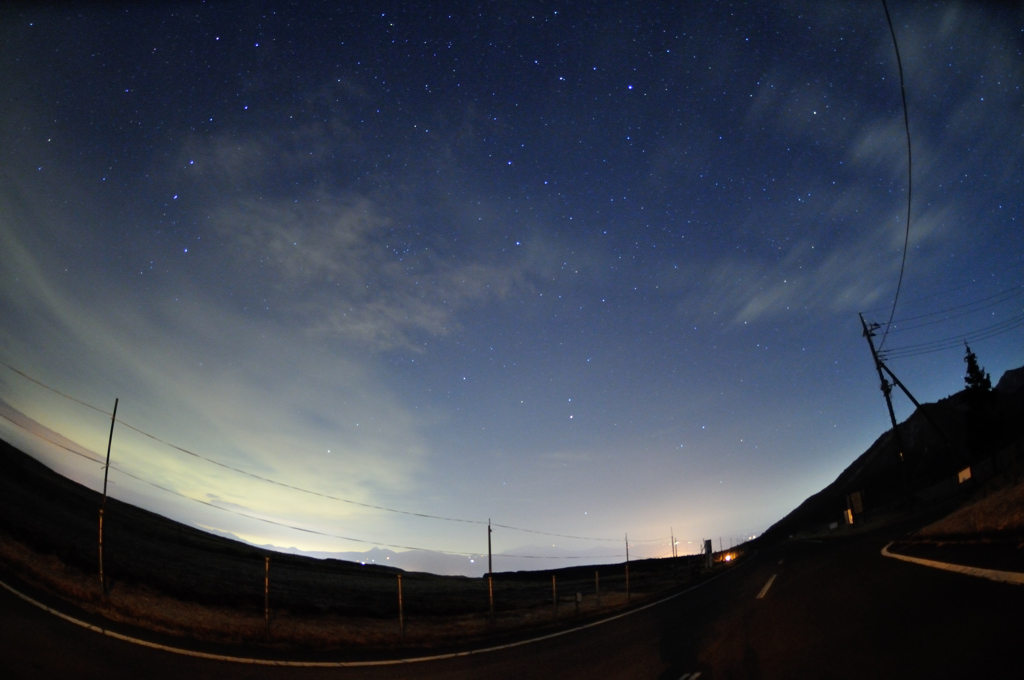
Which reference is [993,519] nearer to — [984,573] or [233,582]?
[984,573]

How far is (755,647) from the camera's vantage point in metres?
8.54

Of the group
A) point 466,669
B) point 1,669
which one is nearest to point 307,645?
point 466,669

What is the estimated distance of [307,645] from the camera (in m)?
10.9

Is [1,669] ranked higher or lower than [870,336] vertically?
lower

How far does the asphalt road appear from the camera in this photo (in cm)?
614

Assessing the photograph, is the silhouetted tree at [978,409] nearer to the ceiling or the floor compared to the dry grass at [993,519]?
nearer to the ceiling

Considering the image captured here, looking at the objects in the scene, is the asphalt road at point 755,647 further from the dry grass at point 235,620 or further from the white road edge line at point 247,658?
the dry grass at point 235,620

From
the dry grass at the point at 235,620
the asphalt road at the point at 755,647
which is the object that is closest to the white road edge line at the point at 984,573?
the asphalt road at the point at 755,647

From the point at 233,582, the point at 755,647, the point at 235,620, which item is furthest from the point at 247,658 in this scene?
the point at 233,582

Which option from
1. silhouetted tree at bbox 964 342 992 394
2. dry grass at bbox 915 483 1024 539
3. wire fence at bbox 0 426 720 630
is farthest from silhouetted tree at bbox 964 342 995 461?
dry grass at bbox 915 483 1024 539

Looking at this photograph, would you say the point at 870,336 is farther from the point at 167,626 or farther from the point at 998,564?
the point at 167,626

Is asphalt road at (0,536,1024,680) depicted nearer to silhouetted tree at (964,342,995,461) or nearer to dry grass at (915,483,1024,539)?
dry grass at (915,483,1024,539)

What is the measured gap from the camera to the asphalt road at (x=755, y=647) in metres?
6.14

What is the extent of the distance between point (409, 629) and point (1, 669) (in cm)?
982
